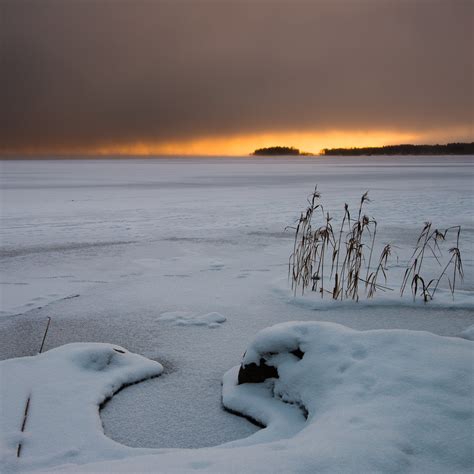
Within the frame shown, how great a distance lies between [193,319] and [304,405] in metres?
1.70

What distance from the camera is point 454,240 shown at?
25.0ft

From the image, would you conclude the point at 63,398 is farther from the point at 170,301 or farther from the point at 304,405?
the point at 170,301

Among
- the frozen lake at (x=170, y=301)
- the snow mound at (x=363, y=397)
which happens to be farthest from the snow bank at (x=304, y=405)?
the frozen lake at (x=170, y=301)

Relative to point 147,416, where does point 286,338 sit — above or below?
above

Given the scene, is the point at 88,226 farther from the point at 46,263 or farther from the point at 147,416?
the point at 147,416

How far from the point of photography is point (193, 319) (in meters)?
4.04

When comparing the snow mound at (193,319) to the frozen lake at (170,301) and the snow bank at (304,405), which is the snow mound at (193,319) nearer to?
the frozen lake at (170,301)

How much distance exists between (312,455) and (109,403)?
1.43 meters

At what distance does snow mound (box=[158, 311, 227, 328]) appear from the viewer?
3.95 metres

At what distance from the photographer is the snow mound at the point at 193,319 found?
13.0 ft

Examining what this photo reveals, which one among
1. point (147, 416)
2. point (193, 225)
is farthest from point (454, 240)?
point (147, 416)

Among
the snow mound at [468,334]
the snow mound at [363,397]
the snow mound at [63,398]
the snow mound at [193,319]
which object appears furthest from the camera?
the snow mound at [193,319]

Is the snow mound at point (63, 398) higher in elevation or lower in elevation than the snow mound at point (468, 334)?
lower

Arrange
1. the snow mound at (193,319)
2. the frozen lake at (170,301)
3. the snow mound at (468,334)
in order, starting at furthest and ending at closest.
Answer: the snow mound at (193,319) < the snow mound at (468,334) < the frozen lake at (170,301)
